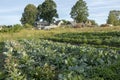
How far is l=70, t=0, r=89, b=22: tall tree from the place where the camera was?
236 ft

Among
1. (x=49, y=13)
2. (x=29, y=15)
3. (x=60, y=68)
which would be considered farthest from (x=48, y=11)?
(x=60, y=68)

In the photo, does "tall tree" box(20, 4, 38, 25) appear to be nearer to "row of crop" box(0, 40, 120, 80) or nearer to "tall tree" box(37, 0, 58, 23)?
"tall tree" box(37, 0, 58, 23)

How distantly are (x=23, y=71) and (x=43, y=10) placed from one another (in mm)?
66195

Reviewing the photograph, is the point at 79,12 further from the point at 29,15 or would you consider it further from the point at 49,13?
the point at 29,15

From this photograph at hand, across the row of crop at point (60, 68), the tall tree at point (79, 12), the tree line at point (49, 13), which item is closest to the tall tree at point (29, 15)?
the tree line at point (49, 13)

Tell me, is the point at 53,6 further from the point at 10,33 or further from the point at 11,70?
the point at 11,70

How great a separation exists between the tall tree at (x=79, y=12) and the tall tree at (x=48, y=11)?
4.10 metres

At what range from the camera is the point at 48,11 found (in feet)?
246

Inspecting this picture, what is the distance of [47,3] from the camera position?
76250 mm

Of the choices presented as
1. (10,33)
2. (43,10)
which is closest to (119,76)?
(10,33)

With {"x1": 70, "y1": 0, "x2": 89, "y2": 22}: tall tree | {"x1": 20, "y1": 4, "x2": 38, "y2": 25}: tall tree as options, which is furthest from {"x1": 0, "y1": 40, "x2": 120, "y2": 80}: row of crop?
{"x1": 20, "y1": 4, "x2": 38, "y2": 25}: tall tree

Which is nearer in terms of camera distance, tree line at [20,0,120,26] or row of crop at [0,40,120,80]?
row of crop at [0,40,120,80]

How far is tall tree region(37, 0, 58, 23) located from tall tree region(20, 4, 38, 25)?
2.56 m

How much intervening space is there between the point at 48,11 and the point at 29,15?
21.6 ft
